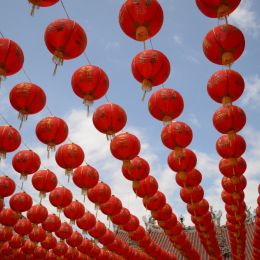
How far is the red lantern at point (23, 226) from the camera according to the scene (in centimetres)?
1080

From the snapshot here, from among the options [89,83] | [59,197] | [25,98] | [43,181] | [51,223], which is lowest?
[51,223]

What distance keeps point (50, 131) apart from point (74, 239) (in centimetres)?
718

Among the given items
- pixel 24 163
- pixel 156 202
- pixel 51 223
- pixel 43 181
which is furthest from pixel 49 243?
pixel 24 163

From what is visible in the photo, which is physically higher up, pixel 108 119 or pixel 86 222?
pixel 108 119

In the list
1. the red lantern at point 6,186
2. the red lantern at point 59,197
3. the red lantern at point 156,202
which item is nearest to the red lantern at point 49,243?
the red lantern at point 59,197

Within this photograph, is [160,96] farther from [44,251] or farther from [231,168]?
[44,251]

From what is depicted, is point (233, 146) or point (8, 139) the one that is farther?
point (233, 146)

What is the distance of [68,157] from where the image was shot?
7.35m

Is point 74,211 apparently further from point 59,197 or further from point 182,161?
point 182,161

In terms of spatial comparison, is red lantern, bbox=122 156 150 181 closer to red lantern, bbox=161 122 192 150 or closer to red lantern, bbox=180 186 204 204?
red lantern, bbox=161 122 192 150

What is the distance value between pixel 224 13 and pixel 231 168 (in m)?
4.55

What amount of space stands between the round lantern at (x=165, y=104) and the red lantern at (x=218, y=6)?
5.86 ft

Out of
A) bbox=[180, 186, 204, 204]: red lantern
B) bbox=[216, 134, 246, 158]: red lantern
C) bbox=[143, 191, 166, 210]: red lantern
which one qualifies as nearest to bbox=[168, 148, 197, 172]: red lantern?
bbox=[216, 134, 246, 158]: red lantern

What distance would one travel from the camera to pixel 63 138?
6812 millimetres
